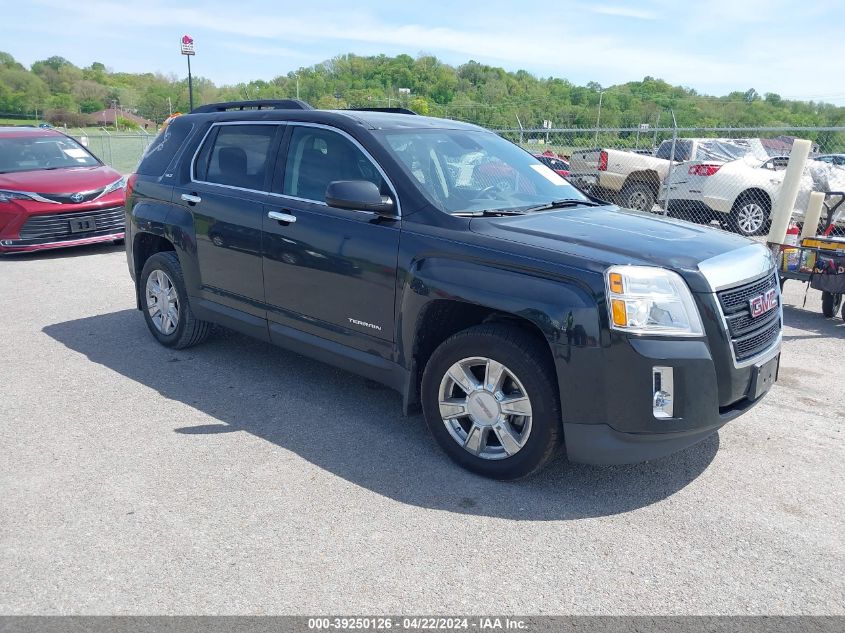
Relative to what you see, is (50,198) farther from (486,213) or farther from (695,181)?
(695,181)

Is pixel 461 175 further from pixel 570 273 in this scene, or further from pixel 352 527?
pixel 352 527

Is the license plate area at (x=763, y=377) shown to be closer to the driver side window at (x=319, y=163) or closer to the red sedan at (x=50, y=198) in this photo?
the driver side window at (x=319, y=163)

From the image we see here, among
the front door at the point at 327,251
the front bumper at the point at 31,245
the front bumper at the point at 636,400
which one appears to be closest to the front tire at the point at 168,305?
the front door at the point at 327,251

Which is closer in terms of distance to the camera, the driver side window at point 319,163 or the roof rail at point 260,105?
the driver side window at point 319,163

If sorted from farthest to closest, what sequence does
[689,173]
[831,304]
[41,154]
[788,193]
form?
[689,173], [41,154], [788,193], [831,304]

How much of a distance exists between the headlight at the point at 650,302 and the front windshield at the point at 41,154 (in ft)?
33.3

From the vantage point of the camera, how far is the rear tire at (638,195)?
13.8m

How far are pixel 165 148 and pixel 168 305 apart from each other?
4.16 feet

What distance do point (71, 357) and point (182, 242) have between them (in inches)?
53.8

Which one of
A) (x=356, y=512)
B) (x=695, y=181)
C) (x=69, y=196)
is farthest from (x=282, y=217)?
(x=695, y=181)

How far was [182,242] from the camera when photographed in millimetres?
5488

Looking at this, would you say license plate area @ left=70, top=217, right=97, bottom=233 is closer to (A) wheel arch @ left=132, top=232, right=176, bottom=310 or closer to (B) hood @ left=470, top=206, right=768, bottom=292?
(A) wheel arch @ left=132, top=232, right=176, bottom=310

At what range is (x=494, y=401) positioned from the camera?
370cm

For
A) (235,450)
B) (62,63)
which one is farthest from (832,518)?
(62,63)
